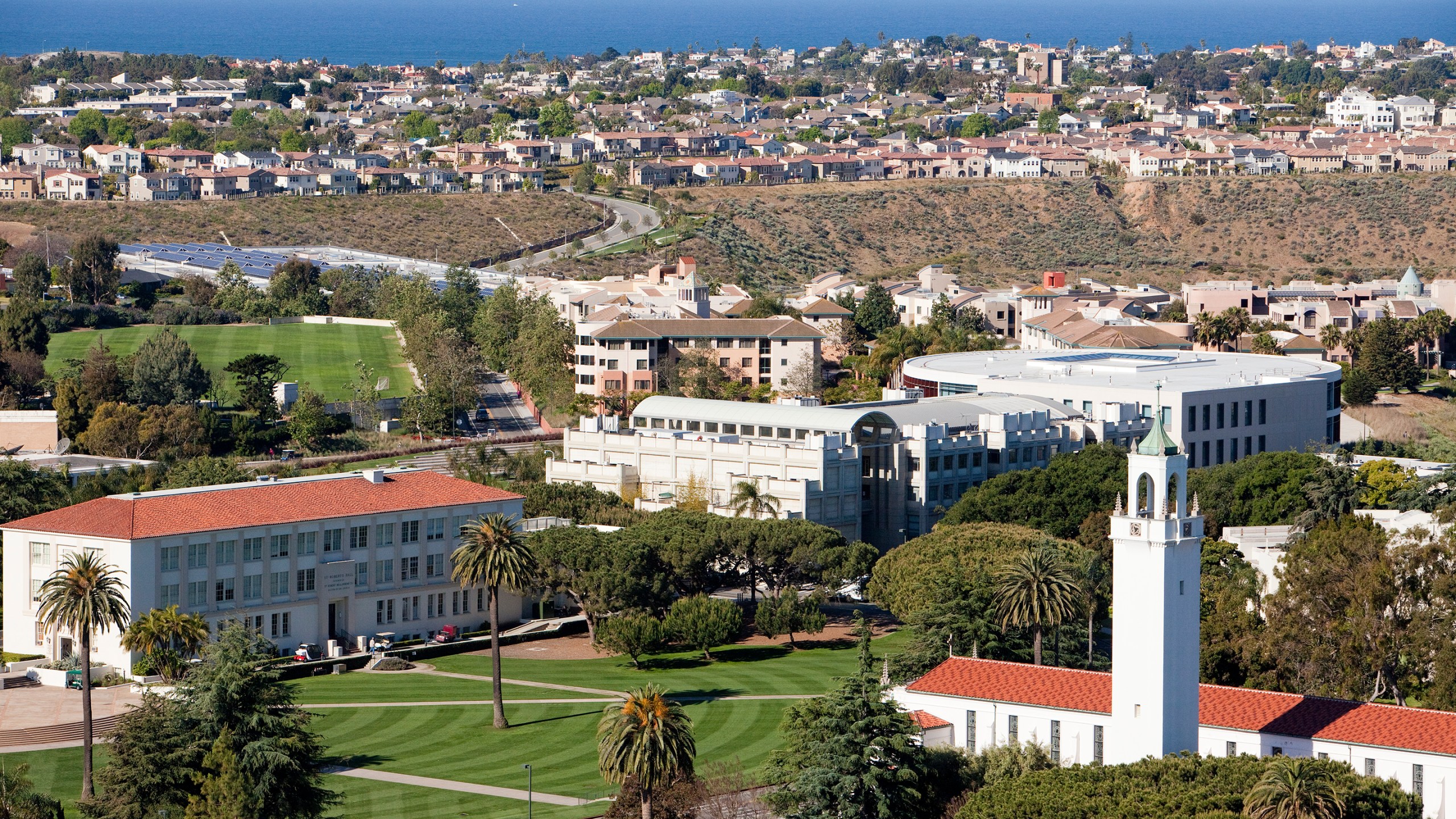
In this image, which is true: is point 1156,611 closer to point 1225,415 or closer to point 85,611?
point 85,611

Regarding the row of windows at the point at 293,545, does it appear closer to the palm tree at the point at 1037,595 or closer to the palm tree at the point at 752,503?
the palm tree at the point at 752,503

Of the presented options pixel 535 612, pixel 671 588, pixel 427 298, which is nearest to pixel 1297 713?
pixel 671 588

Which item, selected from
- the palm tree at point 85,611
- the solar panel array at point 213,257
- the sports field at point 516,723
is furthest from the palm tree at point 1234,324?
the palm tree at point 85,611

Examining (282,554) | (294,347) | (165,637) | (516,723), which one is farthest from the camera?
(294,347)

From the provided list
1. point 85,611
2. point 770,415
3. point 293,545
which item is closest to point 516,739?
point 85,611

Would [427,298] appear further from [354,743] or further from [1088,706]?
[1088,706]

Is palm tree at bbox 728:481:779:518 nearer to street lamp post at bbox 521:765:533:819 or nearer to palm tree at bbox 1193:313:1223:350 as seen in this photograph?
street lamp post at bbox 521:765:533:819

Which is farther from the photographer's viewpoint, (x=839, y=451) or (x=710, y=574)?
(x=839, y=451)
